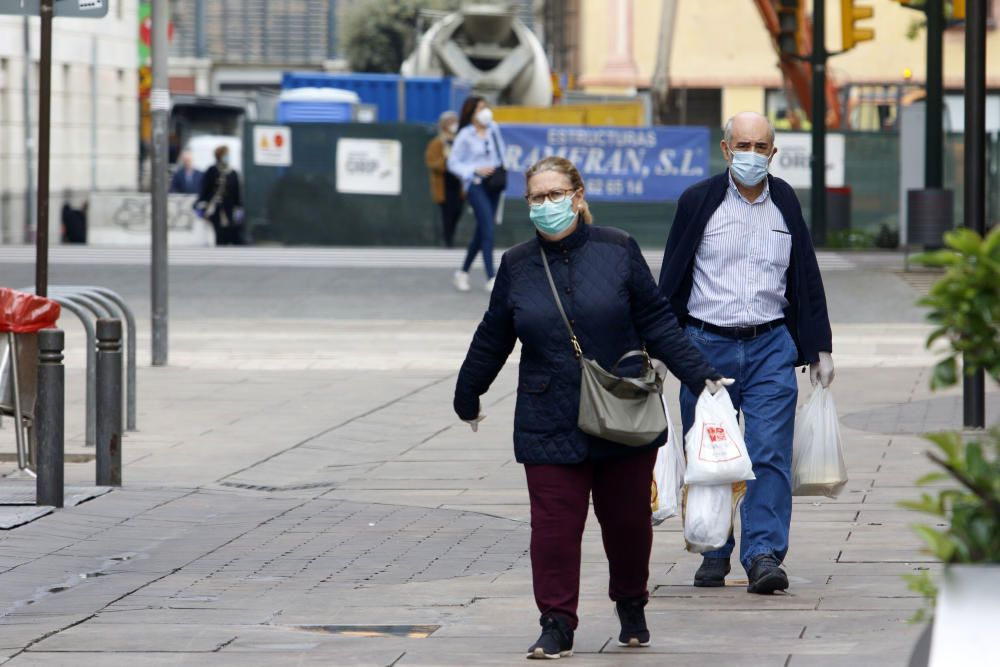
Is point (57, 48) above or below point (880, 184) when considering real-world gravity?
above

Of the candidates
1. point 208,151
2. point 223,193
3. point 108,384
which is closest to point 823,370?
point 108,384

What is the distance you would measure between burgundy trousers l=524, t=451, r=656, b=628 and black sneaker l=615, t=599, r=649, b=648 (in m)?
0.02

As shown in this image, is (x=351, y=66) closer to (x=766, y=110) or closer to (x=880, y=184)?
(x=766, y=110)

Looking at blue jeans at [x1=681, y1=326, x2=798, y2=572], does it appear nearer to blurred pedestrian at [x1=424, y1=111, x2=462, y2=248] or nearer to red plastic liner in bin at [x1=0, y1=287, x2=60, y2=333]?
red plastic liner in bin at [x1=0, y1=287, x2=60, y2=333]

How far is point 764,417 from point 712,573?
1.90ft

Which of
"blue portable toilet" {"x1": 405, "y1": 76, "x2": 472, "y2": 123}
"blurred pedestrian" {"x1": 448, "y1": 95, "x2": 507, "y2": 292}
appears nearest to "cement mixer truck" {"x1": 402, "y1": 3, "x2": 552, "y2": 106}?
"blue portable toilet" {"x1": 405, "y1": 76, "x2": 472, "y2": 123}

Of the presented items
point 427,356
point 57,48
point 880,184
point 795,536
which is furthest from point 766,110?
point 795,536

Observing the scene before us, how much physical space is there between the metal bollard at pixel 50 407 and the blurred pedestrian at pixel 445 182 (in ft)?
53.0

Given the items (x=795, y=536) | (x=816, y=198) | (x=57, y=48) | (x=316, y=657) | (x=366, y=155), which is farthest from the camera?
(x=57, y=48)

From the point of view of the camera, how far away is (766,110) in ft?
174

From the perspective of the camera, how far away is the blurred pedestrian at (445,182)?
2477 cm

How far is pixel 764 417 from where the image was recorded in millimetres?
6969

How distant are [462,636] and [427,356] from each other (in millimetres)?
8540

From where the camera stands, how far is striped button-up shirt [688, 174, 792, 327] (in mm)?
7031
